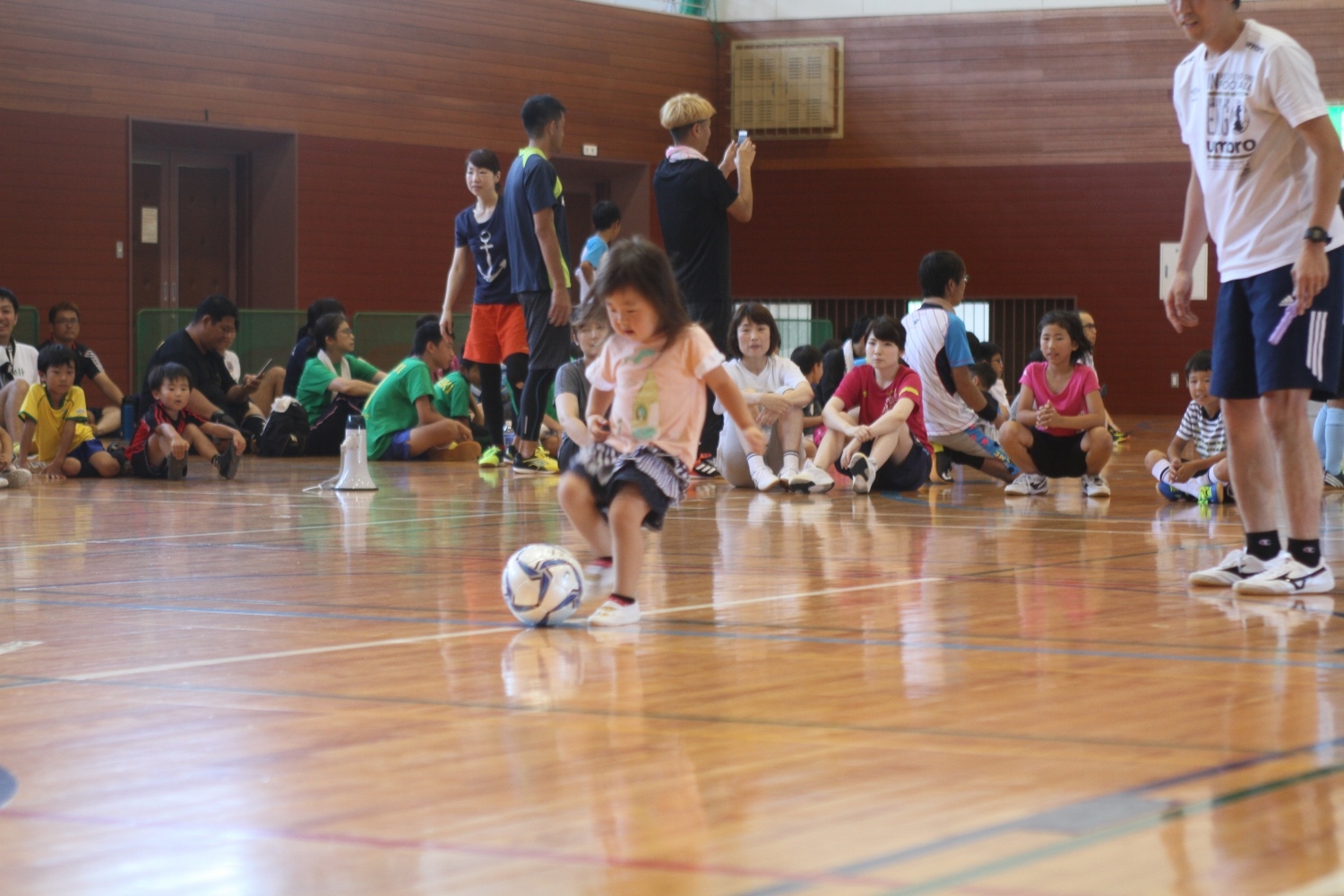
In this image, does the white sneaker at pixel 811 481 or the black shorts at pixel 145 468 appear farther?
the black shorts at pixel 145 468

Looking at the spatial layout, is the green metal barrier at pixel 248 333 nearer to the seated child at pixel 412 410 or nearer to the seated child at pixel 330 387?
the seated child at pixel 330 387

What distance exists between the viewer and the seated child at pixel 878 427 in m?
8.32

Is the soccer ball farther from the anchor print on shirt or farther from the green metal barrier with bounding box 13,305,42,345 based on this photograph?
the green metal barrier with bounding box 13,305,42,345

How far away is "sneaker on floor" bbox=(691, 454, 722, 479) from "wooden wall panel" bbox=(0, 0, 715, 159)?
8.72 m

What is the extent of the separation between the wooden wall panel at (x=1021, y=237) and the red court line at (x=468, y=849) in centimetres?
1835

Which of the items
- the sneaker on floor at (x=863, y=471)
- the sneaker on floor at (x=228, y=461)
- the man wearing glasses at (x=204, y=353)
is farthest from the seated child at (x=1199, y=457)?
the man wearing glasses at (x=204, y=353)

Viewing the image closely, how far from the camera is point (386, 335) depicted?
625 inches

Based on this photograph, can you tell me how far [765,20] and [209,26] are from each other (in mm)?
6983

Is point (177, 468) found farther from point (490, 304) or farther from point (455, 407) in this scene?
point (455, 407)

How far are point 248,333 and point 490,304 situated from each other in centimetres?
567

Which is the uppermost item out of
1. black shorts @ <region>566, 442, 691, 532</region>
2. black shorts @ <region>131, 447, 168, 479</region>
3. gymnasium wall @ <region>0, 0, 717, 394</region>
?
gymnasium wall @ <region>0, 0, 717, 394</region>

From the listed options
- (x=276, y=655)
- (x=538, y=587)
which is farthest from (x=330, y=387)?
(x=276, y=655)

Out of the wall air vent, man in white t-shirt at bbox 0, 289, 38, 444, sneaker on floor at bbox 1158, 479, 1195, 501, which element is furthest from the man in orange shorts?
the wall air vent

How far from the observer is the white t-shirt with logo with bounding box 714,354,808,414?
27.9 ft
